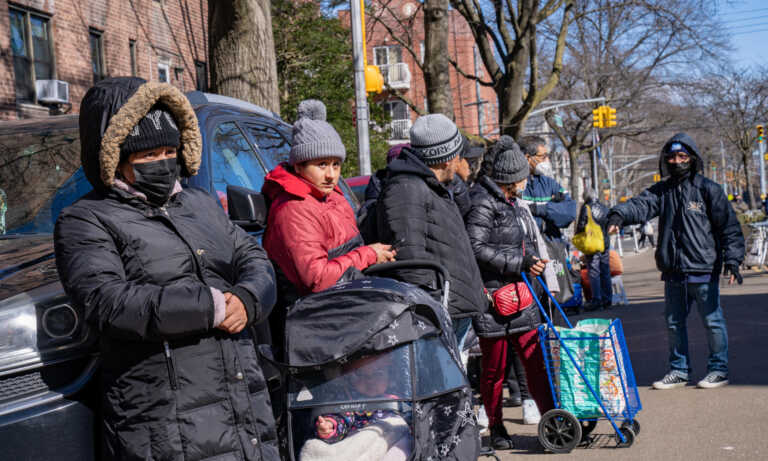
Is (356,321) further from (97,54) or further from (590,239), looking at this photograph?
(97,54)

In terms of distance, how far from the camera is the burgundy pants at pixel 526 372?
567cm

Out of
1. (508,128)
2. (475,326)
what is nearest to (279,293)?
(475,326)

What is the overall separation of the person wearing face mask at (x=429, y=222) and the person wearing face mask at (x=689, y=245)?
2.71m

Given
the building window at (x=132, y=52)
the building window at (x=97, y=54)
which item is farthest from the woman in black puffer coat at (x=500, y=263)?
the building window at (x=132, y=52)

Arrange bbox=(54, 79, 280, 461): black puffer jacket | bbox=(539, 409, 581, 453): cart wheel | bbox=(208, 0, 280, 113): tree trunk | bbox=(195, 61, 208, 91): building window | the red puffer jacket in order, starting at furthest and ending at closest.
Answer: bbox=(195, 61, 208, 91): building window < bbox=(208, 0, 280, 113): tree trunk < bbox=(539, 409, 581, 453): cart wheel < the red puffer jacket < bbox=(54, 79, 280, 461): black puffer jacket

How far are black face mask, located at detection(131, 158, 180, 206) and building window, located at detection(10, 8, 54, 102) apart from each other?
Result: 55.5 ft

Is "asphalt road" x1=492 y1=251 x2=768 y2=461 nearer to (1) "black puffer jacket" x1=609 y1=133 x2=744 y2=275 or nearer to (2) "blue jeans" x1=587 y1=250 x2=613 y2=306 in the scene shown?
(1) "black puffer jacket" x1=609 y1=133 x2=744 y2=275

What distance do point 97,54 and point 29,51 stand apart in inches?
107

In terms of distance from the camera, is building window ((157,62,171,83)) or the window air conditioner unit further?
building window ((157,62,171,83))

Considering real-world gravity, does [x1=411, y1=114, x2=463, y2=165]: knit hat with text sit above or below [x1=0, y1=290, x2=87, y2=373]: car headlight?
above

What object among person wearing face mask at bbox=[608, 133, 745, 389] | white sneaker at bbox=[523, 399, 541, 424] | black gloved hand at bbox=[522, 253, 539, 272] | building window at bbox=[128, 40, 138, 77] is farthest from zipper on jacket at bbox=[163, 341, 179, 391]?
building window at bbox=[128, 40, 138, 77]

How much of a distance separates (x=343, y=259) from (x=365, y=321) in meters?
0.73

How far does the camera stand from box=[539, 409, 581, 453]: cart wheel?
5484 mm

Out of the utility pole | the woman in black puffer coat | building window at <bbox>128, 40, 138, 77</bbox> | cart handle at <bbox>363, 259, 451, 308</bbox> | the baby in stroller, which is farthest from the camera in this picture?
building window at <bbox>128, 40, 138, 77</bbox>
